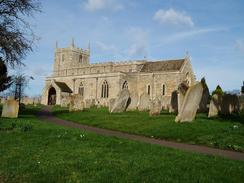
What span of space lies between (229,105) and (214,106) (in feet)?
5.59

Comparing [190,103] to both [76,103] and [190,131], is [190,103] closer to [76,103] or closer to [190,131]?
[190,131]

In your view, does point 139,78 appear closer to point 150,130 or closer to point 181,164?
point 150,130

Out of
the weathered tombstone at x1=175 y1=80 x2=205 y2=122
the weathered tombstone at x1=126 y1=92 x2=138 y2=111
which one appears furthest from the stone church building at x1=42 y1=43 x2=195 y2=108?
the weathered tombstone at x1=175 y1=80 x2=205 y2=122

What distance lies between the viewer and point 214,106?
2094 cm

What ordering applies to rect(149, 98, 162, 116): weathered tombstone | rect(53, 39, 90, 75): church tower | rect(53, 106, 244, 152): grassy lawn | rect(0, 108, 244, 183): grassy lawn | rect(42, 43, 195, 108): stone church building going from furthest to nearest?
1. rect(53, 39, 90, 75): church tower
2. rect(42, 43, 195, 108): stone church building
3. rect(149, 98, 162, 116): weathered tombstone
4. rect(53, 106, 244, 152): grassy lawn
5. rect(0, 108, 244, 183): grassy lawn

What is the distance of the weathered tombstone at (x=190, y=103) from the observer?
15.6 meters

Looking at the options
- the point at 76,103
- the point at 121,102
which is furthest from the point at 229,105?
the point at 76,103

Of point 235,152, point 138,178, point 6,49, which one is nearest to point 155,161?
point 138,178

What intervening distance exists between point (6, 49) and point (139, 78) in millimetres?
35109

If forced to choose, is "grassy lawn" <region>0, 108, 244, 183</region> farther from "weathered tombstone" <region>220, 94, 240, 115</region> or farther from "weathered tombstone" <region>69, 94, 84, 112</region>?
"weathered tombstone" <region>69, 94, 84, 112</region>

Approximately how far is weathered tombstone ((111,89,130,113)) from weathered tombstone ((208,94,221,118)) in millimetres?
7097

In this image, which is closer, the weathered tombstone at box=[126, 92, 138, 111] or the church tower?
the weathered tombstone at box=[126, 92, 138, 111]

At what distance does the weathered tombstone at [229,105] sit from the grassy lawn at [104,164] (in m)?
13.3

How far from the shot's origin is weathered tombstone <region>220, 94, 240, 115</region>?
71.1 ft
